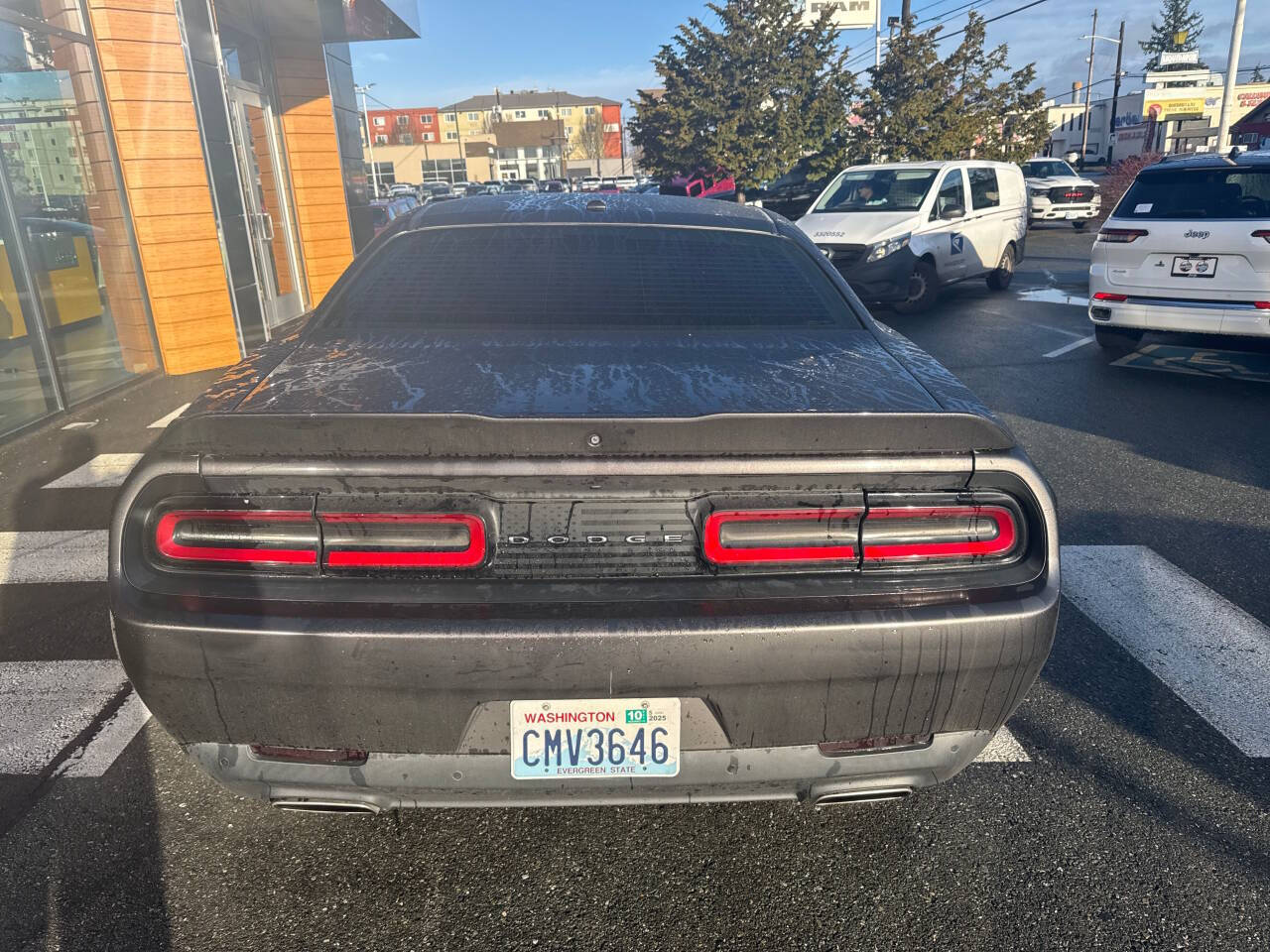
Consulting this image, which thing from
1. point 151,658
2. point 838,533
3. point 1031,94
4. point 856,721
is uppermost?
point 1031,94

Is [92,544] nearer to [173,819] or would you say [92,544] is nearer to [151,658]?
[173,819]

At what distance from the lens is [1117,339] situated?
8.62 m

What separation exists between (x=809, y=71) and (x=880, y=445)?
82.1 feet

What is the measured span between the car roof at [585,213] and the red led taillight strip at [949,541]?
69.8 inches

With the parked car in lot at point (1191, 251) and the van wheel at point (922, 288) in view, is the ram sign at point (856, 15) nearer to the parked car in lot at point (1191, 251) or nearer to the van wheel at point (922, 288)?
the van wheel at point (922, 288)

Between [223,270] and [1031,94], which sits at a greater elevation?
[1031,94]

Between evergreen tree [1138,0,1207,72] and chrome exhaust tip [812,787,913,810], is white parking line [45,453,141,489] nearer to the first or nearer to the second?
chrome exhaust tip [812,787,913,810]

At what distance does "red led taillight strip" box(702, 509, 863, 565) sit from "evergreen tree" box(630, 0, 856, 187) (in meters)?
23.3

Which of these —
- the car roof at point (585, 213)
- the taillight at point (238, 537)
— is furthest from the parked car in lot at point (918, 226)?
the taillight at point (238, 537)

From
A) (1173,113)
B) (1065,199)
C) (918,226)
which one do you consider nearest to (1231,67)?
(1065,199)

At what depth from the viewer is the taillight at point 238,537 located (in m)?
1.92

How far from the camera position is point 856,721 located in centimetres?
195

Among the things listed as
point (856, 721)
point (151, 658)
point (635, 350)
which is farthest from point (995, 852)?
point (151, 658)

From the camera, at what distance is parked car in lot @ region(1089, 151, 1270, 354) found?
6.89 meters
